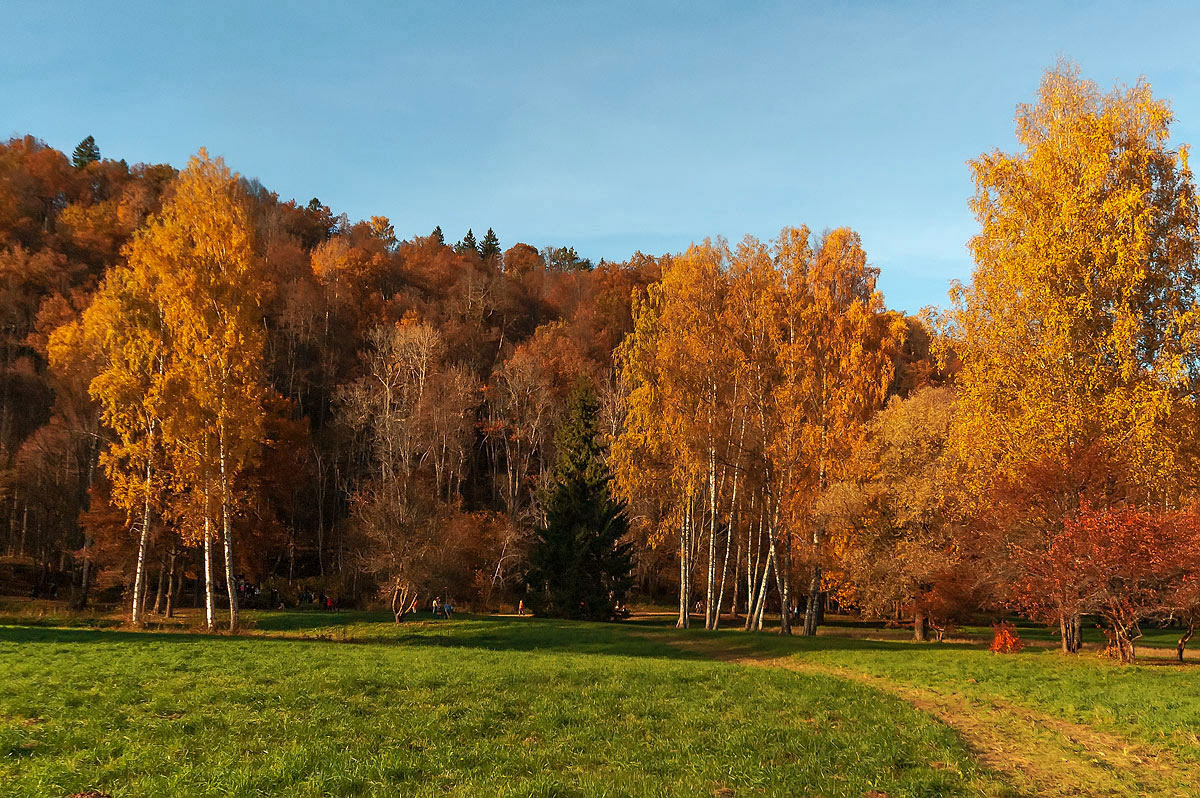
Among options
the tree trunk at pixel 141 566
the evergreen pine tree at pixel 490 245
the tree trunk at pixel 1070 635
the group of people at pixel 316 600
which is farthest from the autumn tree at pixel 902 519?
the evergreen pine tree at pixel 490 245

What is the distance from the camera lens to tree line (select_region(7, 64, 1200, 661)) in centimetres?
2034

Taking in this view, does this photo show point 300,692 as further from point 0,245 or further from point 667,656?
point 0,245

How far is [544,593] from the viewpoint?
36.0m

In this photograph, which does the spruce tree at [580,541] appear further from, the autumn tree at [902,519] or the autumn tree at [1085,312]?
the autumn tree at [1085,312]

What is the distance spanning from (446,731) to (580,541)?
26048mm

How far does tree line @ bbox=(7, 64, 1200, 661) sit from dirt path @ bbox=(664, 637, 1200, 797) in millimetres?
8806

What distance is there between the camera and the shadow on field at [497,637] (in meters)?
21.6

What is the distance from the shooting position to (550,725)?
9.73 meters

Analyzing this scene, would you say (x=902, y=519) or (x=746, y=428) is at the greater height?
(x=746, y=428)

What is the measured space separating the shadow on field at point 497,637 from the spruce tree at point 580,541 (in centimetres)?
456

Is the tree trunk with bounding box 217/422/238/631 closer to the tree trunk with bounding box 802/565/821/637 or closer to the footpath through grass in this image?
the footpath through grass

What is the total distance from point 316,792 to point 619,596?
31079 millimetres

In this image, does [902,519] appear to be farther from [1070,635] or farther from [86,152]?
[86,152]

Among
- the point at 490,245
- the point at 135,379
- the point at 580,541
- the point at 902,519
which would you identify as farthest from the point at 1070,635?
the point at 490,245
